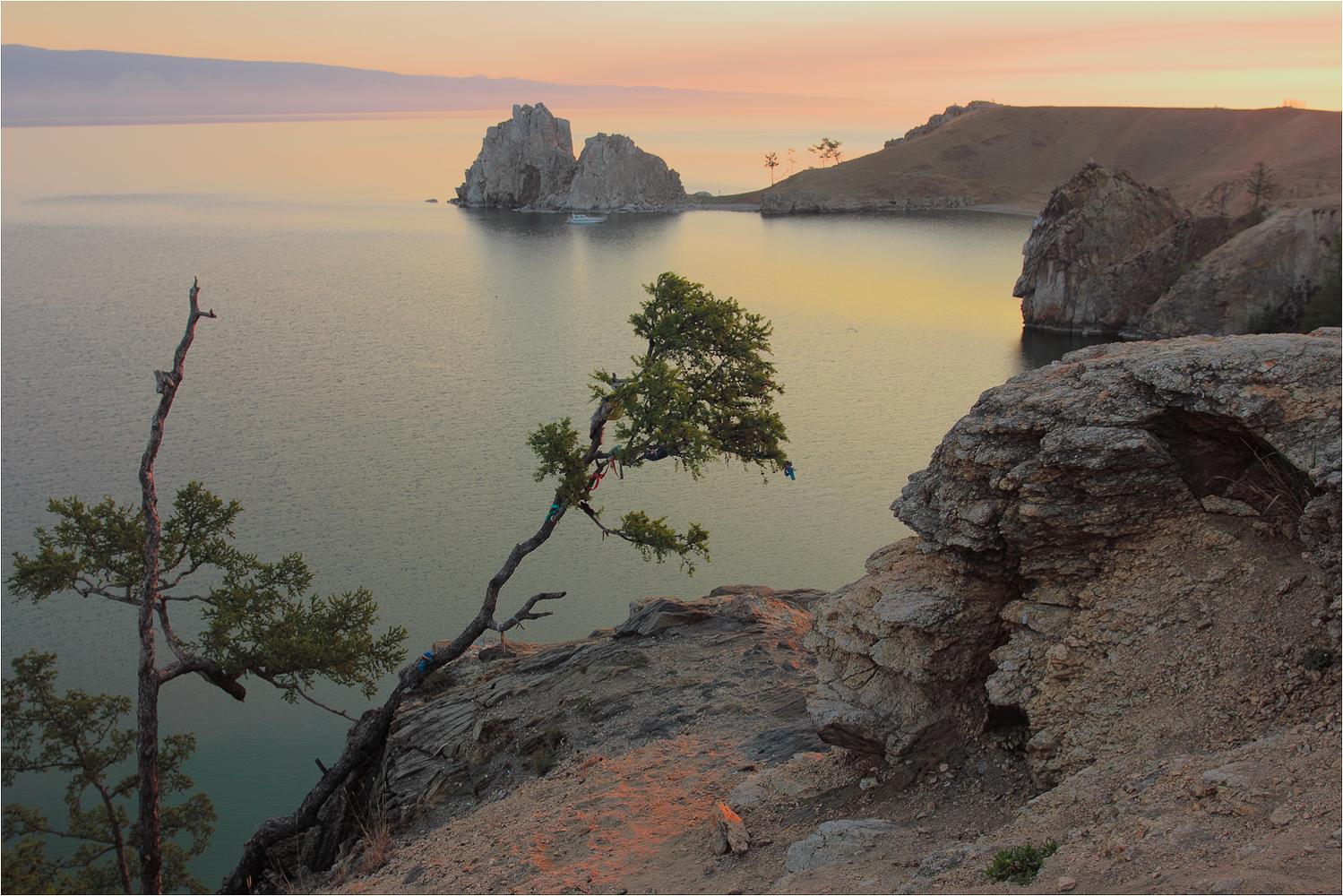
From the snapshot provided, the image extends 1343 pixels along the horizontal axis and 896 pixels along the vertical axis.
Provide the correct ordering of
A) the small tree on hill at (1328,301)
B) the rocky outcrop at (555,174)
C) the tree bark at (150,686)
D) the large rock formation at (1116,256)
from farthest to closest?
the rocky outcrop at (555,174) < the large rock formation at (1116,256) < the small tree on hill at (1328,301) < the tree bark at (150,686)

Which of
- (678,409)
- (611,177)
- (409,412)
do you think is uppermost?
(611,177)

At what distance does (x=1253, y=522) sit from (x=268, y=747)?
2227 cm

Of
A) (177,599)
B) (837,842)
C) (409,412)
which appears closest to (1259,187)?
(409,412)

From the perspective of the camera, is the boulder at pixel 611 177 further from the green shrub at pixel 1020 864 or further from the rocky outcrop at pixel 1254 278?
the green shrub at pixel 1020 864

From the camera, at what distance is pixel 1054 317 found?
215 ft

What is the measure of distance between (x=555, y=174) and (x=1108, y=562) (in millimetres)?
168775

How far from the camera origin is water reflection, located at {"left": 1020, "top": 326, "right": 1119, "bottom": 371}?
5694cm

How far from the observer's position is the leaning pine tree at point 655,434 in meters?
17.9

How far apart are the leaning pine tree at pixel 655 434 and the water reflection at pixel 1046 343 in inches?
1581

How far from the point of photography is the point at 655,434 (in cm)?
1831

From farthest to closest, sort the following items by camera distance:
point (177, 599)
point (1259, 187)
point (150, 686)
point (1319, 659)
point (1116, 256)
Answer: point (1259, 187) < point (1116, 256) < point (177, 599) < point (150, 686) < point (1319, 659)

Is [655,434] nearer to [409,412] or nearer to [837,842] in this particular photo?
[837,842]

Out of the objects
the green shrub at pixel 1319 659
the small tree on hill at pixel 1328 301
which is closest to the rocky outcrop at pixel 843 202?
the small tree on hill at pixel 1328 301

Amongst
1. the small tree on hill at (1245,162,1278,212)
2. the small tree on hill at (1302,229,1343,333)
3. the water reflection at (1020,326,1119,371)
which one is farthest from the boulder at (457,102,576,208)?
the small tree on hill at (1302,229,1343,333)
